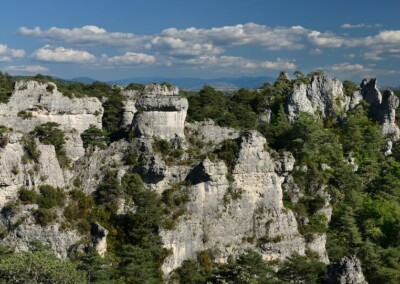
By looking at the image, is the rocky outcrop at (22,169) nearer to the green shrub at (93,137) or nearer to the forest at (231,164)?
the forest at (231,164)

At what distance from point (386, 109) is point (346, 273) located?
39.5 meters

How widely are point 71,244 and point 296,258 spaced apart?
15.8 meters

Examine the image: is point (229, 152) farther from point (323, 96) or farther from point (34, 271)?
point (323, 96)

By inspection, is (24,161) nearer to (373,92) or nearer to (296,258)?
(296,258)

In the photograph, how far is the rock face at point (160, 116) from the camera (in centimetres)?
4122

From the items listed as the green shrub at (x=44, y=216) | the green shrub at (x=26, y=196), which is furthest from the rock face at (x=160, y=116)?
the green shrub at (x=44, y=216)

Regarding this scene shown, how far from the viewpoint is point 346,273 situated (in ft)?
98.5

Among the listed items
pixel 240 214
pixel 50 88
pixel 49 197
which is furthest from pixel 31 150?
pixel 240 214

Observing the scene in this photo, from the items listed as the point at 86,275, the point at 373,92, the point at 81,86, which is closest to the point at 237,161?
the point at 86,275

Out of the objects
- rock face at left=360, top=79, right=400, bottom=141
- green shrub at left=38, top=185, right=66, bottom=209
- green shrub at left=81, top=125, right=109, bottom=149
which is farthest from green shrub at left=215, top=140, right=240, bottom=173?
rock face at left=360, top=79, right=400, bottom=141

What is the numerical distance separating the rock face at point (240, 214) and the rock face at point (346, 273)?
295 inches

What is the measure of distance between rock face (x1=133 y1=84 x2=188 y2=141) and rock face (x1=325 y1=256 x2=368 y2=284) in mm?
17559

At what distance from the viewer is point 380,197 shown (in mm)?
49062

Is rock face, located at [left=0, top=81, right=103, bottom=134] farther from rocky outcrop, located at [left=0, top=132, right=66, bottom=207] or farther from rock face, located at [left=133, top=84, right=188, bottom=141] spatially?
rock face, located at [left=133, top=84, right=188, bottom=141]
